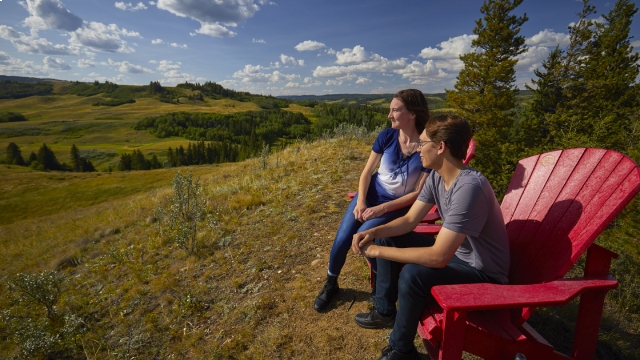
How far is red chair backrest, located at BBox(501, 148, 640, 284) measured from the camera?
1.74m

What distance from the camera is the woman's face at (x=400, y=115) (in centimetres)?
282

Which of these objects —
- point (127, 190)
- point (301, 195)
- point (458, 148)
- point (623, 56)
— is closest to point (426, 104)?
point (458, 148)

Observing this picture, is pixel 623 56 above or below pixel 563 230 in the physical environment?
above

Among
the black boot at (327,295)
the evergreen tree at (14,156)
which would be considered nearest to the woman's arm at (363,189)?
the black boot at (327,295)

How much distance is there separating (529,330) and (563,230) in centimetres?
70

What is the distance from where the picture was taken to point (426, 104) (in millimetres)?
2896

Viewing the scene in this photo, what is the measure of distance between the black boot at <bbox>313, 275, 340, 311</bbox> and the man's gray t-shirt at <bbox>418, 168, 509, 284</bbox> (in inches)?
55.9

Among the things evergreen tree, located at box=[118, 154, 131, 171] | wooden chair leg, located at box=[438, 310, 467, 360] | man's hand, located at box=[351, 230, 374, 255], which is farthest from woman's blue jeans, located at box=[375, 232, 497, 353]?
evergreen tree, located at box=[118, 154, 131, 171]

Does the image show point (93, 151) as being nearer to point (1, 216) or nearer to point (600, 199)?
point (1, 216)

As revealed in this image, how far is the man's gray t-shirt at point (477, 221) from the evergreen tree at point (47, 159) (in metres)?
107

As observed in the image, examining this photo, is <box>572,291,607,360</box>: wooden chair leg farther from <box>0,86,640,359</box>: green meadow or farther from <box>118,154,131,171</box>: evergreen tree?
<box>118,154,131,171</box>: evergreen tree

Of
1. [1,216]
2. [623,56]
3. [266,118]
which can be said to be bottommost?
[1,216]

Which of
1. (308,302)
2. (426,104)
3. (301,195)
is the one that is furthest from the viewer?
(301,195)

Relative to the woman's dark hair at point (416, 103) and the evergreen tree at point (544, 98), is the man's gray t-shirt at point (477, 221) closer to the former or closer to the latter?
the woman's dark hair at point (416, 103)
